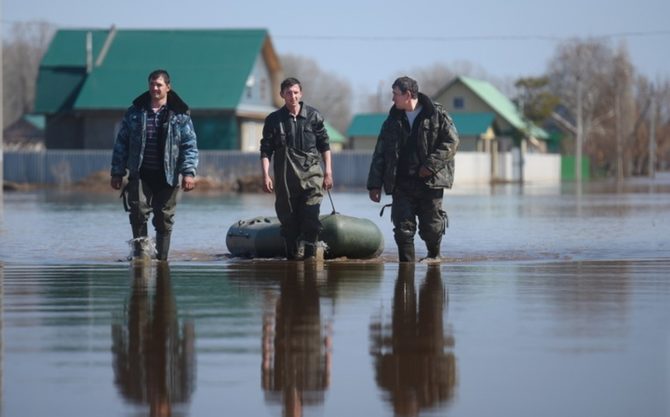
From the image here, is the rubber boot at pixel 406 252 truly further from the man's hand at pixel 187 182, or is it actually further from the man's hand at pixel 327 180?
the man's hand at pixel 187 182

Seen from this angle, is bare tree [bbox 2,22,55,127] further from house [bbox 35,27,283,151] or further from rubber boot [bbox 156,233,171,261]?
rubber boot [bbox 156,233,171,261]

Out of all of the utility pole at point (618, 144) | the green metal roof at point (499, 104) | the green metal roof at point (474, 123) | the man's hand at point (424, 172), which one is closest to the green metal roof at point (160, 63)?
the green metal roof at point (474, 123)

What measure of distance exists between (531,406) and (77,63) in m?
68.8

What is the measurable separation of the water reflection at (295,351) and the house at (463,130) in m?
79.2

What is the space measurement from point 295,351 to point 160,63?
6622cm

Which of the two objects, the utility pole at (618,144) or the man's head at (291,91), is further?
the utility pole at (618,144)

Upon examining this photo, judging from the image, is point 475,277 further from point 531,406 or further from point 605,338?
point 531,406

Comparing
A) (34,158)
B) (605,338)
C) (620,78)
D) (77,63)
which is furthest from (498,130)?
(605,338)

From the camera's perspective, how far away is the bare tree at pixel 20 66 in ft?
518

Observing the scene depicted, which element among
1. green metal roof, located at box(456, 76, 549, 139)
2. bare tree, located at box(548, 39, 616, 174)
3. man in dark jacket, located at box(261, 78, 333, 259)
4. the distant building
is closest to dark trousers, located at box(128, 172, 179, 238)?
man in dark jacket, located at box(261, 78, 333, 259)

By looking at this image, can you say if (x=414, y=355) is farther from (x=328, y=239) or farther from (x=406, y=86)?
(x=328, y=239)

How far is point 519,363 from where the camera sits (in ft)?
25.8

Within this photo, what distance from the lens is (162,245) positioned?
15.2 meters

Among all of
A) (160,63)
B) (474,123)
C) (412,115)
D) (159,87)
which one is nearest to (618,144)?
(474,123)
